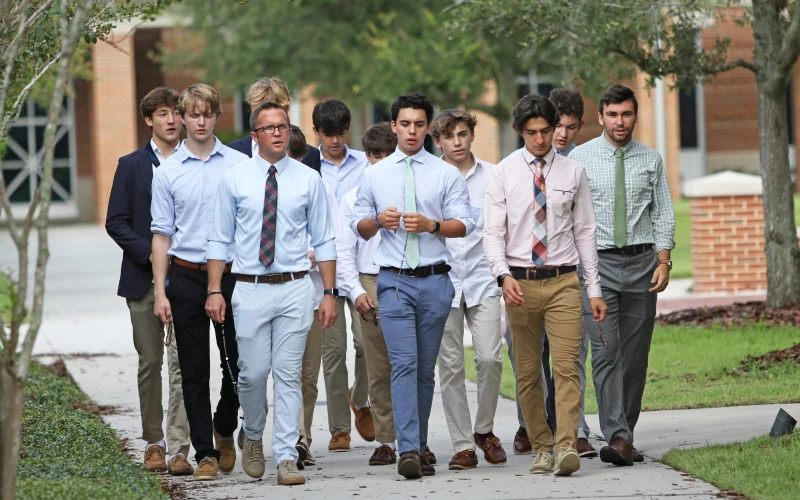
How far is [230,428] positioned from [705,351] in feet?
17.7

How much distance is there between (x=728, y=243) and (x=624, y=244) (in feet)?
30.5

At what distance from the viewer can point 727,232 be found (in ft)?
53.5

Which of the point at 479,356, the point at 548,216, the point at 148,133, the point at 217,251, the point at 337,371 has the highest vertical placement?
the point at 148,133

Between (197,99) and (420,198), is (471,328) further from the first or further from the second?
(197,99)

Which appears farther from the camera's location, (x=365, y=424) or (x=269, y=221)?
(x=365, y=424)

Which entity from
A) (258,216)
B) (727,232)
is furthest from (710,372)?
(727,232)

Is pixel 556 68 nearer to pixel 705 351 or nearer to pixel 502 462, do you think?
pixel 705 351

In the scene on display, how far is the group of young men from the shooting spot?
23.2 ft

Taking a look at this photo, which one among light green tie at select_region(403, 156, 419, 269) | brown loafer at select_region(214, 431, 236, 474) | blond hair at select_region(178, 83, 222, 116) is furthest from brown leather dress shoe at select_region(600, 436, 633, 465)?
blond hair at select_region(178, 83, 222, 116)

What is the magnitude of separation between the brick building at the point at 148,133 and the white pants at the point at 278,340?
27827mm

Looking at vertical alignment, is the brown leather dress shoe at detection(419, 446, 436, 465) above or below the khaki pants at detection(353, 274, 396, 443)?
below

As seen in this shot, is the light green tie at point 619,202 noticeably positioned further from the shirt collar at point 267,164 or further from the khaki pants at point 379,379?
the shirt collar at point 267,164

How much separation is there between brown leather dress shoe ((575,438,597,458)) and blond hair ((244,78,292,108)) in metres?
2.65

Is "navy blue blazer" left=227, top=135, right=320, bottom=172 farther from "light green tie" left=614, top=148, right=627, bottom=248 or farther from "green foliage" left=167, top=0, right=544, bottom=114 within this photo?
"green foliage" left=167, top=0, right=544, bottom=114
